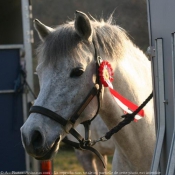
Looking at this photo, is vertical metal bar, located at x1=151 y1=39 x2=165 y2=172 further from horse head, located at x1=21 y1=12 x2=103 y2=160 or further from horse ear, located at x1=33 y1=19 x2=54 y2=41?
horse ear, located at x1=33 y1=19 x2=54 y2=41

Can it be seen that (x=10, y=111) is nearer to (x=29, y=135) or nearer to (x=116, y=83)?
(x=116, y=83)

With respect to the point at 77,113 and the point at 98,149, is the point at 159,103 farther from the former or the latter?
the point at 98,149

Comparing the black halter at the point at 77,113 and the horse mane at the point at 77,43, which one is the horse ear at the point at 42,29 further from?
the black halter at the point at 77,113

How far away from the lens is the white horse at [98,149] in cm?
634

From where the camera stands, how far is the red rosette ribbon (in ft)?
12.5

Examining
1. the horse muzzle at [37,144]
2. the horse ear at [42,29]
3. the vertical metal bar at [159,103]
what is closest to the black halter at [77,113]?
the horse muzzle at [37,144]

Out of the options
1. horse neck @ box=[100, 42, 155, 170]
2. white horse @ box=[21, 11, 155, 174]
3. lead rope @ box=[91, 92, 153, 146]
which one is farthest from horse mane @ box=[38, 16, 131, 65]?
lead rope @ box=[91, 92, 153, 146]

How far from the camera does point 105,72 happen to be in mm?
3809

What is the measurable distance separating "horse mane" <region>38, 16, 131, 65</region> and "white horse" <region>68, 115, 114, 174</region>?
2273mm

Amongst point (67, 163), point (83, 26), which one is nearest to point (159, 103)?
point (83, 26)

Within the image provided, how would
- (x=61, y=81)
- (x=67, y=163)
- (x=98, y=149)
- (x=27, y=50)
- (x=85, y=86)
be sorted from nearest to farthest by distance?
(x=61, y=81)
(x=85, y=86)
(x=27, y=50)
(x=98, y=149)
(x=67, y=163)

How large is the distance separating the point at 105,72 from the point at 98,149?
2.79 m

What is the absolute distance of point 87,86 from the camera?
378cm

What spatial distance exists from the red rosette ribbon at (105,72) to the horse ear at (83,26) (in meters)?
0.21
